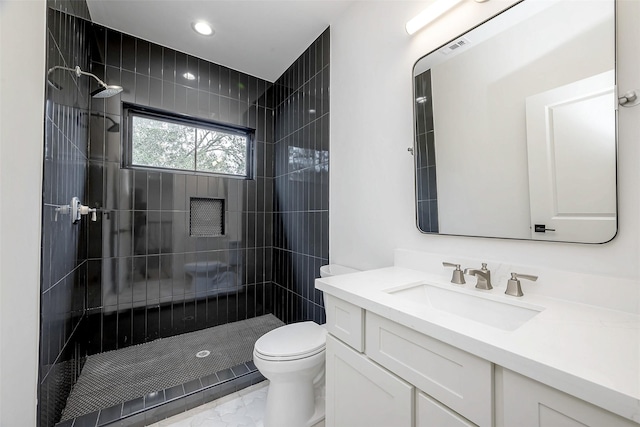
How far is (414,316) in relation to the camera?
689 millimetres

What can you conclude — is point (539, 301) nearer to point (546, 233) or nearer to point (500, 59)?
point (546, 233)

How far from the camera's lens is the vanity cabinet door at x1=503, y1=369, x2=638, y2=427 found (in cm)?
43

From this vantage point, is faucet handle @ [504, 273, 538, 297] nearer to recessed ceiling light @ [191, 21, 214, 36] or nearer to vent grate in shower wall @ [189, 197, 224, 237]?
vent grate in shower wall @ [189, 197, 224, 237]

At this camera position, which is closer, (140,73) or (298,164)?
(140,73)

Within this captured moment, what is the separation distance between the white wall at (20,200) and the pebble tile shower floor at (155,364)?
0.63m

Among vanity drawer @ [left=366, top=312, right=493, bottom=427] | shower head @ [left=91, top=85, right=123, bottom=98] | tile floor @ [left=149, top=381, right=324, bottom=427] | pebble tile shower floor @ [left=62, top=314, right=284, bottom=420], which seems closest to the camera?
vanity drawer @ [left=366, top=312, right=493, bottom=427]

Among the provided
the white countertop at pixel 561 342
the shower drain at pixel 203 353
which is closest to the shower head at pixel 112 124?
the shower drain at pixel 203 353

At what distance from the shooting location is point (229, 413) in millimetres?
1468

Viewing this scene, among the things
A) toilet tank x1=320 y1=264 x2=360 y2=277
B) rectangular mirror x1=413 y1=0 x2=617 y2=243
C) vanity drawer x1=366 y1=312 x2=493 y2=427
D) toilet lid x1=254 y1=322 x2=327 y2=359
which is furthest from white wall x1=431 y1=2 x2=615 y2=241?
toilet lid x1=254 y1=322 x2=327 y2=359

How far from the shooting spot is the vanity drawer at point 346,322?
879 millimetres

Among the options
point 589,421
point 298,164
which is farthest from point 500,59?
point 298,164

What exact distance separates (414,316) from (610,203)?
675 millimetres

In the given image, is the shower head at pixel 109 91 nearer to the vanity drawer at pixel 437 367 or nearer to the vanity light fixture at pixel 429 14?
the vanity light fixture at pixel 429 14

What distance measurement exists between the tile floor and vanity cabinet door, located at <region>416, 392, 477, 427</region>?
0.90m
